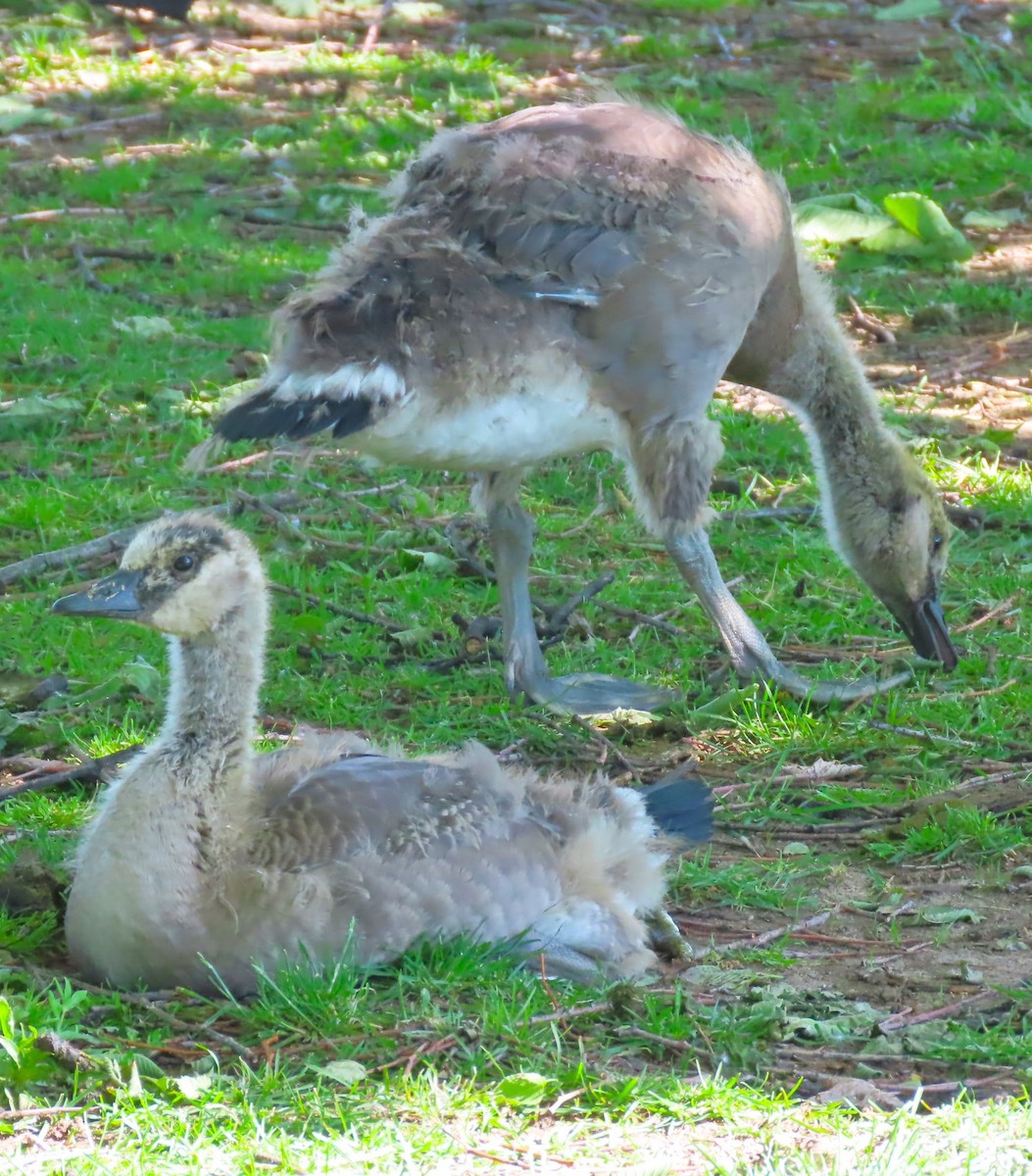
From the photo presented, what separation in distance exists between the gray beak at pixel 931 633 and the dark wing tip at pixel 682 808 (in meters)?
1.67

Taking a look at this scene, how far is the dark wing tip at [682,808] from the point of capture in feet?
15.3

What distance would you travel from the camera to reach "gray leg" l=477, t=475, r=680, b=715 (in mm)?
5883

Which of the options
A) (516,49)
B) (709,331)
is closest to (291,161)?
(516,49)

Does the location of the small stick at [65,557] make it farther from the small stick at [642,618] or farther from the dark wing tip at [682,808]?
the dark wing tip at [682,808]

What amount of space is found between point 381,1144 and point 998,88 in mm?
10645

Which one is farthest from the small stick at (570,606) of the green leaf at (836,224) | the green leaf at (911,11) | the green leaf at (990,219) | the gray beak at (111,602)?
the green leaf at (911,11)

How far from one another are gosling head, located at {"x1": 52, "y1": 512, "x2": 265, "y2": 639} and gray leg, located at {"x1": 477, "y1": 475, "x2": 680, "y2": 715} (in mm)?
1760

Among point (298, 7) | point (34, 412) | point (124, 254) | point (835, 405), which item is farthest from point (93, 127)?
point (835, 405)

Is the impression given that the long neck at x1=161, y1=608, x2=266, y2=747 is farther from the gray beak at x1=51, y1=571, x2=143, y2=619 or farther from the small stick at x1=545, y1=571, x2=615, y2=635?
the small stick at x1=545, y1=571, x2=615, y2=635

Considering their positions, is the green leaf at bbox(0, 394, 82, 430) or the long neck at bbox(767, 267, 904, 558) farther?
the green leaf at bbox(0, 394, 82, 430)

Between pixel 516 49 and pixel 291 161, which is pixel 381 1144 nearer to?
pixel 291 161

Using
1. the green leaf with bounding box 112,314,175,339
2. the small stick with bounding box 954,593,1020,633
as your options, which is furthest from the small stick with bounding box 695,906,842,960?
the green leaf with bounding box 112,314,175,339

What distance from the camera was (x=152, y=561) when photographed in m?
4.27

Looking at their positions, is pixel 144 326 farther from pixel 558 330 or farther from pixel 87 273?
pixel 558 330
